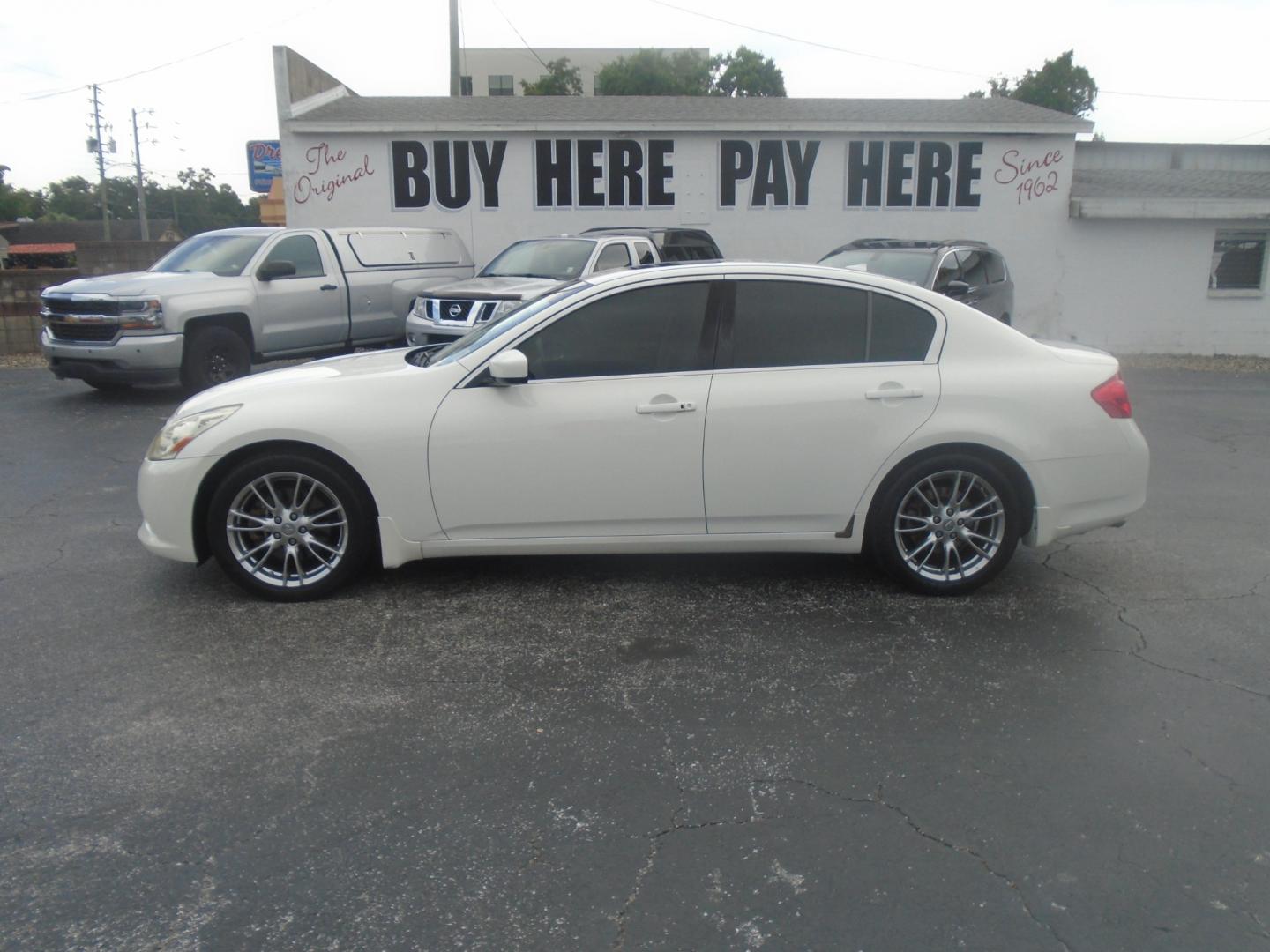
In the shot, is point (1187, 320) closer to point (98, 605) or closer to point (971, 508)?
point (971, 508)

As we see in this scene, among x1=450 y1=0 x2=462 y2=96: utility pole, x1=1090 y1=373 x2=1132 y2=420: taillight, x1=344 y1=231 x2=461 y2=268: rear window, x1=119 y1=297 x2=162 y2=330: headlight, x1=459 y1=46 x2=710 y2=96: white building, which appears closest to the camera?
x1=1090 y1=373 x2=1132 y2=420: taillight

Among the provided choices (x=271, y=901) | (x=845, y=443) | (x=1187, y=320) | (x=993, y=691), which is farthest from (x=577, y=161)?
(x=271, y=901)

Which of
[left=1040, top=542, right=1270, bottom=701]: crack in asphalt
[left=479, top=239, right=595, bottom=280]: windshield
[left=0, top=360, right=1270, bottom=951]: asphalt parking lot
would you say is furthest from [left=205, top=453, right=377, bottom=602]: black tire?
[left=479, top=239, right=595, bottom=280]: windshield

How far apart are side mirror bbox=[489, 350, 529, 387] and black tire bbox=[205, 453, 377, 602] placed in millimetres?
863

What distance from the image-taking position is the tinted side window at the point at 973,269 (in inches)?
488

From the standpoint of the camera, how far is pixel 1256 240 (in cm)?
1788

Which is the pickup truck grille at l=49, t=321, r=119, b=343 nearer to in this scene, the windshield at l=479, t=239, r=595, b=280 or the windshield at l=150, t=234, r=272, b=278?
the windshield at l=150, t=234, r=272, b=278

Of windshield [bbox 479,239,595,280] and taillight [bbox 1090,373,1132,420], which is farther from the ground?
windshield [bbox 479,239,595,280]

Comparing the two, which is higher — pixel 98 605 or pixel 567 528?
pixel 567 528

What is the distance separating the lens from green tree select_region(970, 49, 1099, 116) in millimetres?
52531

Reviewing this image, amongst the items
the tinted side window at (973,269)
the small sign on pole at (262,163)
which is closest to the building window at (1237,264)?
the tinted side window at (973,269)

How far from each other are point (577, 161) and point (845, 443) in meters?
14.0

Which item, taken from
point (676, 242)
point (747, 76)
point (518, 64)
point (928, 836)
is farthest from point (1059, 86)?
point (928, 836)

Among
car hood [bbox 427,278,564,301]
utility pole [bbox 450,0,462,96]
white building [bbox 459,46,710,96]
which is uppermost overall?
white building [bbox 459,46,710,96]
